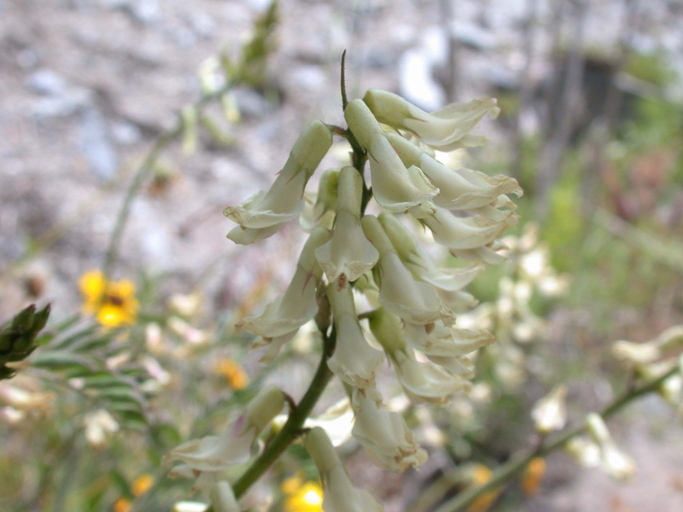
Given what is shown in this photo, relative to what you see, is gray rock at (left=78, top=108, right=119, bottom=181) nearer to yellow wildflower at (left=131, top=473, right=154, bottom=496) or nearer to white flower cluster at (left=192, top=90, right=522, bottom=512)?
yellow wildflower at (left=131, top=473, right=154, bottom=496)

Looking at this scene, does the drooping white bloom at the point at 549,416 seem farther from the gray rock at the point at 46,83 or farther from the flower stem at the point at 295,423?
the gray rock at the point at 46,83

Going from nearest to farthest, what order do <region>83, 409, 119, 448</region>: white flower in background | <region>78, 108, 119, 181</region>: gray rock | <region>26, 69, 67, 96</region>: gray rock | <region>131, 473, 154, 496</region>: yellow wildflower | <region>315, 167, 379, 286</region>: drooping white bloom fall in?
<region>315, 167, 379, 286</region>: drooping white bloom, <region>83, 409, 119, 448</region>: white flower in background, <region>131, 473, 154, 496</region>: yellow wildflower, <region>78, 108, 119, 181</region>: gray rock, <region>26, 69, 67, 96</region>: gray rock

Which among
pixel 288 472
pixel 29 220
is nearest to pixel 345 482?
pixel 288 472

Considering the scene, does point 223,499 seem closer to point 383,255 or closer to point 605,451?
point 383,255

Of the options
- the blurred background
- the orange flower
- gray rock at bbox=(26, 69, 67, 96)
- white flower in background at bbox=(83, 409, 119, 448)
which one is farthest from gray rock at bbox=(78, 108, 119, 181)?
the orange flower

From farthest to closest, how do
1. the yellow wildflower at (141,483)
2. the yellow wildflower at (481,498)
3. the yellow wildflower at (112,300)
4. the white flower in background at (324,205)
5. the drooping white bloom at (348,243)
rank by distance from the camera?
the yellow wildflower at (481,498), the yellow wildflower at (112,300), the yellow wildflower at (141,483), the white flower in background at (324,205), the drooping white bloom at (348,243)

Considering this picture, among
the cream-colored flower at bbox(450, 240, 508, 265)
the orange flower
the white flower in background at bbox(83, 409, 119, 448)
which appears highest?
the cream-colored flower at bbox(450, 240, 508, 265)

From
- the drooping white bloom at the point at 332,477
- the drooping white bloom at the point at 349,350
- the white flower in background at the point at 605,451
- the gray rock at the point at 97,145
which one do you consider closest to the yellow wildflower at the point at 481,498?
the white flower in background at the point at 605,451

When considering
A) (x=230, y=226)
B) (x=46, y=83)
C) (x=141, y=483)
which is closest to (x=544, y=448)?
(x=141, y=483)
